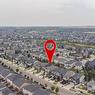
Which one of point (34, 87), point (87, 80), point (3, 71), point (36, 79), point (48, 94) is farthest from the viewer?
point (3, 71)

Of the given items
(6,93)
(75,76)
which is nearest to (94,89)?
(75,76)

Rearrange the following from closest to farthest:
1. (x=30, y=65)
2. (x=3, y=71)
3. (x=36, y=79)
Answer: (x=36, y=79)
(x=3, y=71)
(x=30, y=65)

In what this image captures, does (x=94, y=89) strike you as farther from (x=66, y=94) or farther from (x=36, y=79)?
(x=36, y=79)

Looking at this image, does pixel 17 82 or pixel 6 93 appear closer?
pixel 6 93

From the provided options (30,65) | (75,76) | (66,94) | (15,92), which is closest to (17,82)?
(15,92)

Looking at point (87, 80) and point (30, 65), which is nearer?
point (87, 80)

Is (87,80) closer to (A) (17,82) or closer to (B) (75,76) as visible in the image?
(B) (75,76)

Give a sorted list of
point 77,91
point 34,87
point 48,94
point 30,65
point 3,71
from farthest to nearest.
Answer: point 30,65
point 3,71
point 77,91
point 34,87
point 48,94

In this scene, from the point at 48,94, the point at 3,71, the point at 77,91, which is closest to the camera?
the point at 48,94
